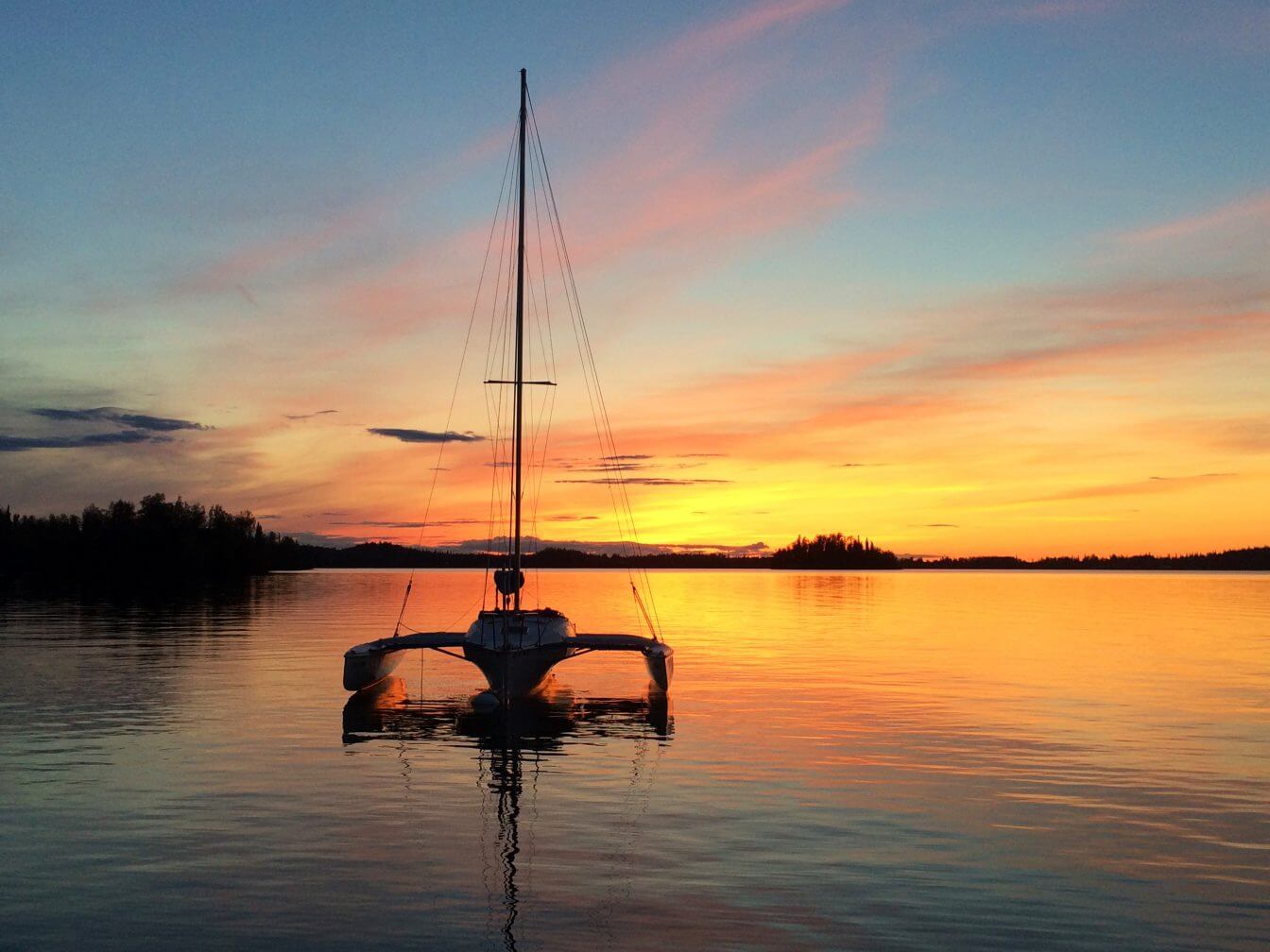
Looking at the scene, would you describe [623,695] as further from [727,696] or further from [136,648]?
[136,648]

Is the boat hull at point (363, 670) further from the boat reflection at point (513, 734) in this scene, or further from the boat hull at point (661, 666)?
the boat hull at point (661, 666)

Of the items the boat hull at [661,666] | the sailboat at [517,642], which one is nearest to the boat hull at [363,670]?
the sailboat at [517,642]

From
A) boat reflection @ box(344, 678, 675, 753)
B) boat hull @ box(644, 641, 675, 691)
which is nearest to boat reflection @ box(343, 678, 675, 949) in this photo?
boat reflection @ box(344, 678, 675, 753)

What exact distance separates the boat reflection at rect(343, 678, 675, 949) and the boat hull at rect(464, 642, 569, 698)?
0.69 m

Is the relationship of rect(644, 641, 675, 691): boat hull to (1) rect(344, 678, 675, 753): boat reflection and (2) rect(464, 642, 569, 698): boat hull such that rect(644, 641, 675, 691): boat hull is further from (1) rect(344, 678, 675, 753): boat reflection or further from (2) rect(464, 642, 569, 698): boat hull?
(2) rect(464, 642, 569, 698): boat hull

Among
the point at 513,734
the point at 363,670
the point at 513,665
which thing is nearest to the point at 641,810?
the point at 513,734

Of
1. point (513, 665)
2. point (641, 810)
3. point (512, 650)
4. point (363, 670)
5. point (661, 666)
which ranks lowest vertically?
point (641, 810)

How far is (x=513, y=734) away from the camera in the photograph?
27.2 metres

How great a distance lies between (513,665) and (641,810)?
13720 mm

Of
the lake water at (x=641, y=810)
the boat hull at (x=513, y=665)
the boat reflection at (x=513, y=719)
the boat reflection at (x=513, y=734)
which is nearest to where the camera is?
the lake water at (x=641, y=810)

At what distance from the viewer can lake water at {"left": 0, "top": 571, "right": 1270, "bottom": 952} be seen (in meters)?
12.6

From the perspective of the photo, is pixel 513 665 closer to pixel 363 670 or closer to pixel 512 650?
pixel 512 650

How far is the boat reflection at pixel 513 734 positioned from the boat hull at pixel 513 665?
69cm

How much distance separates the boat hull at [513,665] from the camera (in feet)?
104
